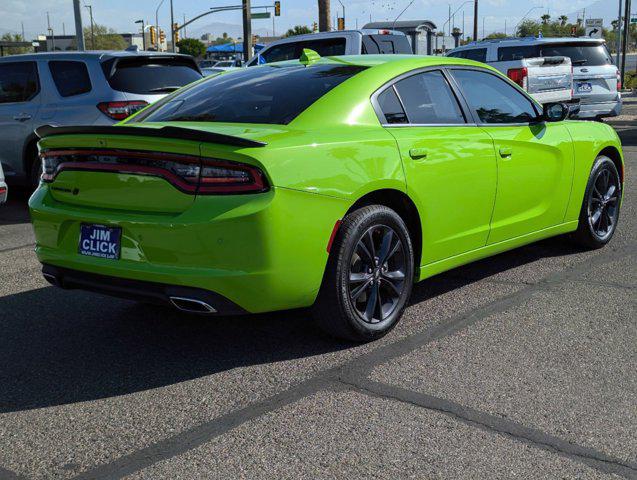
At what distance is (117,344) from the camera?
4.69 metres

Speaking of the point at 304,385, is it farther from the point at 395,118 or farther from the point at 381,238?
the point at 395,118

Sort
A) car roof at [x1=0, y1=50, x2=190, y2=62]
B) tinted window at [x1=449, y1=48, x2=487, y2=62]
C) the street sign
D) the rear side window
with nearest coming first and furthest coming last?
car roof at [x1=0, y1=50, x2=190, y2=62] → the rear side window → tinted window at [x1=449, y1=48, x2=487, y2=62] → the street sign

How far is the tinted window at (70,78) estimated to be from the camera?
9656 mm

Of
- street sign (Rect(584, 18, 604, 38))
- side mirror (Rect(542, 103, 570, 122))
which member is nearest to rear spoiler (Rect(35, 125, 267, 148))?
side mirror (Rect(542, 103, 570, 122))

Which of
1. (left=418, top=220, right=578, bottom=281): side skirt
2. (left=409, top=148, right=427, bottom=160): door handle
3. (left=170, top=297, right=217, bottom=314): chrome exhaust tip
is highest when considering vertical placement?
(left=409, top=148, right=427, bottom=160): door handle

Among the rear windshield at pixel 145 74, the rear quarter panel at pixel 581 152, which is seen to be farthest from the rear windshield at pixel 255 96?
the rear windshield at pixel 145 74

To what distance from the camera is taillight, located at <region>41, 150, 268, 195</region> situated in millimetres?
3979

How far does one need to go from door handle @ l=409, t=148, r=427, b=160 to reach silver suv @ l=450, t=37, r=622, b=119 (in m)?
12.9

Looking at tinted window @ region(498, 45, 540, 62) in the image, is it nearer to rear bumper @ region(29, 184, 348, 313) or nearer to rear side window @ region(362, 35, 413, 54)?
rear side window @ region(362, 35, 413, 54)

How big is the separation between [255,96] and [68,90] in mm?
5536

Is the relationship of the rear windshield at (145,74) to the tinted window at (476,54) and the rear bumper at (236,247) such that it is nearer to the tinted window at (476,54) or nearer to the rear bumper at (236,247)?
the rear bumper at (236,247)

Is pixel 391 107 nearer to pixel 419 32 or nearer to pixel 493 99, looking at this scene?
pixel 493 99

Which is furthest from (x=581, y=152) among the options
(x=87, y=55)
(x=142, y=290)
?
(x=87, y=55)

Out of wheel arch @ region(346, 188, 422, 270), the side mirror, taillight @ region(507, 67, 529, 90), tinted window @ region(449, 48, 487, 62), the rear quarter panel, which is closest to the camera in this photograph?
wheel arch @ region(346, 188, 422, 270)
